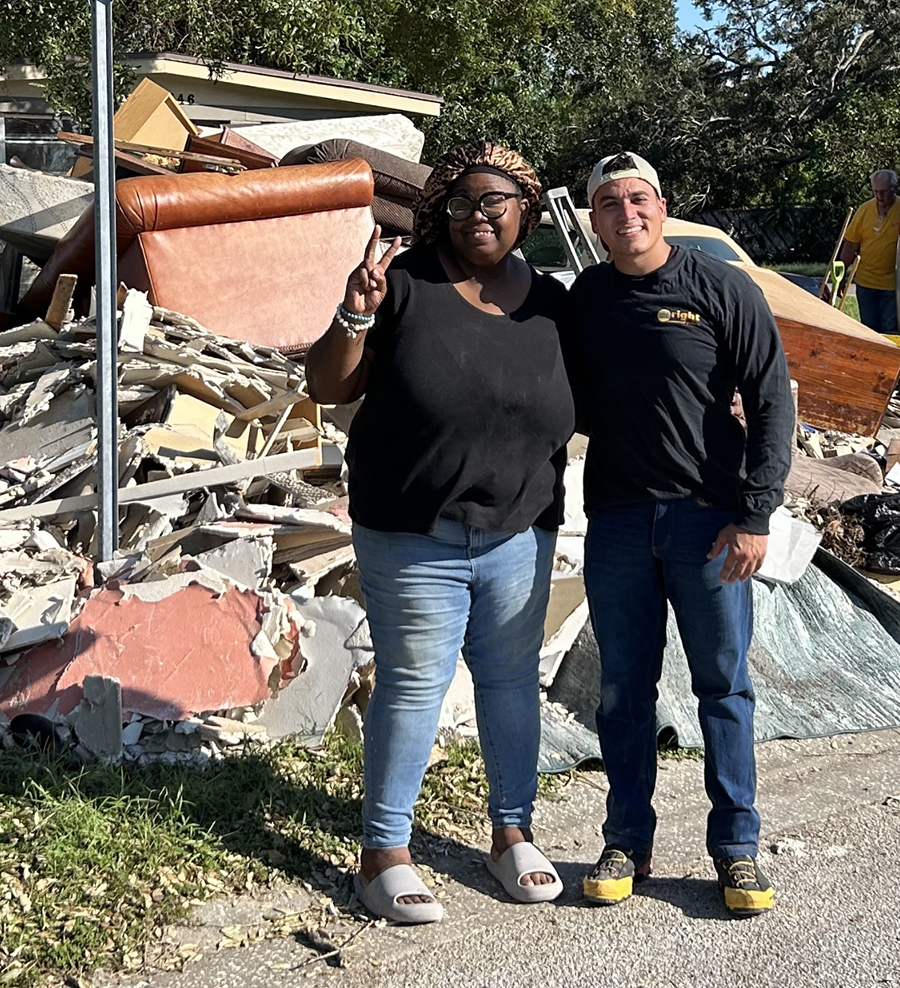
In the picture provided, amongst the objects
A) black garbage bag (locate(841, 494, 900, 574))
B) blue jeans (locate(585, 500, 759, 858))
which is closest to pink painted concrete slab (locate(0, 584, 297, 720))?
blue jeans (locate(585, 500, 759, 858))

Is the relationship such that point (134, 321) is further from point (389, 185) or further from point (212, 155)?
point (212, 155)

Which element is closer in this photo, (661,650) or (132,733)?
(661,650)

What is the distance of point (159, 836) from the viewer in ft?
11.2

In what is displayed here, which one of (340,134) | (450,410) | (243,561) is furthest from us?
(340,134)

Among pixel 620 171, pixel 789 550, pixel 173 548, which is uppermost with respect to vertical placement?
pixel 620 171

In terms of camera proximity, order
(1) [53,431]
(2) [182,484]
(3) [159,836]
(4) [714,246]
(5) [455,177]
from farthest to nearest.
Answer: (4) [714,246] → (1) [53,431] → (2) [182,484] → (3) [159,836] → (5) [455,177]

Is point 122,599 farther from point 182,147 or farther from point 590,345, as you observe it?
point 182,147

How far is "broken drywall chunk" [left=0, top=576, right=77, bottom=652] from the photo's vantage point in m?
4.10

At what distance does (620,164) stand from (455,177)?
0.45 meters

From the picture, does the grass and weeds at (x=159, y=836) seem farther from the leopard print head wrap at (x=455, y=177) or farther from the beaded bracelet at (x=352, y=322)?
the leopard print head wrap at (x=455, y=177)

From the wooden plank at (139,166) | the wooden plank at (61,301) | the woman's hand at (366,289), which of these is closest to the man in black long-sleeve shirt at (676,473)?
the woman's hand at (366,289)

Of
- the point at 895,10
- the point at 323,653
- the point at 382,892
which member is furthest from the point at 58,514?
the point at 895,10

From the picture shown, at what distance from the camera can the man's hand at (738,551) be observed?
308 centimetres

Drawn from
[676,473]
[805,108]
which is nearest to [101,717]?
[676,473]
